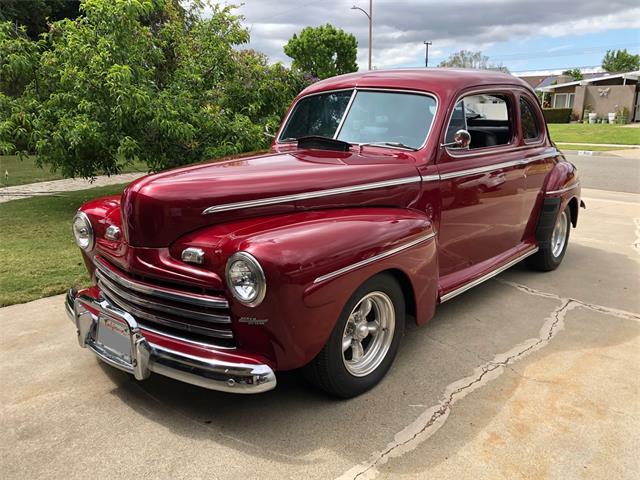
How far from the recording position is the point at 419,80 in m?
3.72

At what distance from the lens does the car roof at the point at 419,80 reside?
12.0 ft

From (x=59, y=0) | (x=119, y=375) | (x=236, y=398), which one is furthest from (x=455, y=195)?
(x=59, y=0)

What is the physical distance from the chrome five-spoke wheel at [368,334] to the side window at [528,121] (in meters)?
2.51

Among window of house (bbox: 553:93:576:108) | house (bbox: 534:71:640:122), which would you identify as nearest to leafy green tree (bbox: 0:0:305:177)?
house (bbox: 534:71:640:122)

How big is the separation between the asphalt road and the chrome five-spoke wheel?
8.87 metres

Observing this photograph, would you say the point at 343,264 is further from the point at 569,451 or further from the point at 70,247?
the point at 70,247

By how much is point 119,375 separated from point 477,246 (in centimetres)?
267

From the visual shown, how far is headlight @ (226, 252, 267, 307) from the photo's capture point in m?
2.25

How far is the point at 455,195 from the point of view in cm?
356

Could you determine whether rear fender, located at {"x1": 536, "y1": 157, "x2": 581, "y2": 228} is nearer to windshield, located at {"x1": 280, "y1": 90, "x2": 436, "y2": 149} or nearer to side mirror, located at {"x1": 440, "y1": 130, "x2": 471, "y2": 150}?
side mirror, located at {"x1": 440, "y1": 130, "x2": 471, "y2": 150}

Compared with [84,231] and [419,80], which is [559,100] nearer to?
[419,80]

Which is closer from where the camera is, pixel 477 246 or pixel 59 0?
pixel 477 246

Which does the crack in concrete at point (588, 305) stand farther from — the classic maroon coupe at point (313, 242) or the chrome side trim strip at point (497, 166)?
the chrome side trim strip at point (497, 166)

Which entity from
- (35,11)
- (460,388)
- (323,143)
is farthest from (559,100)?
(460,388)
